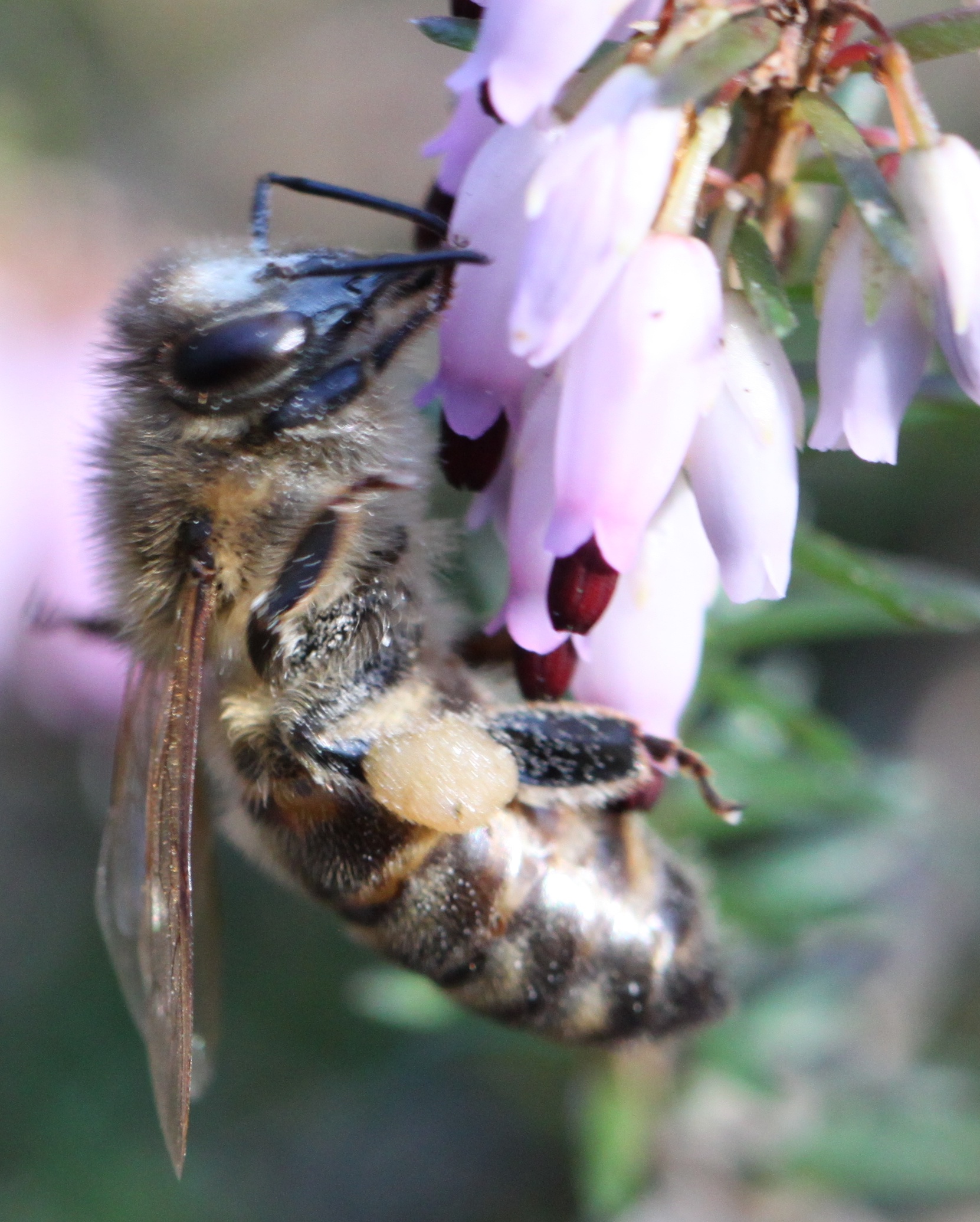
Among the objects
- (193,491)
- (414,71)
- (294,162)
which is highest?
(193,491)

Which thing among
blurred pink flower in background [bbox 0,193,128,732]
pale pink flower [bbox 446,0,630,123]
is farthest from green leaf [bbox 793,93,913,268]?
blurred pink flower in background [bbox 0,193,128,732]

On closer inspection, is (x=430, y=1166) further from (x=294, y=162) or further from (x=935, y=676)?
(x=294, y=162)

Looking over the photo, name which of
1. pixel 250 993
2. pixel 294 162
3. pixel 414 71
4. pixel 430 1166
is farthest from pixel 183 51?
pixel 430 1166

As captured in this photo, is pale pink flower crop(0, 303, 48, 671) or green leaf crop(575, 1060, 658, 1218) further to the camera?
pale pink flower crop(0, 303, 48, 671)

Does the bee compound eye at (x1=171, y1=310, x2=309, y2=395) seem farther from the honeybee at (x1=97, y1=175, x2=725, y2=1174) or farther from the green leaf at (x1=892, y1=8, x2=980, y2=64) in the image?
the green leaf at (x1=892, y1=8, x2=980, y2=64)

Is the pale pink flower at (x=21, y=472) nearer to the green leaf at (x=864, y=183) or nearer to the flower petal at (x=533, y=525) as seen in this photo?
the flower petal at (x=533, y=525)

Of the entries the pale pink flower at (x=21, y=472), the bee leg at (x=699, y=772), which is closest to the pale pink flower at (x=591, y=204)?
the bee leg at (x=699, y=772)

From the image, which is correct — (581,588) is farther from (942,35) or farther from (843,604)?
(843,604)
